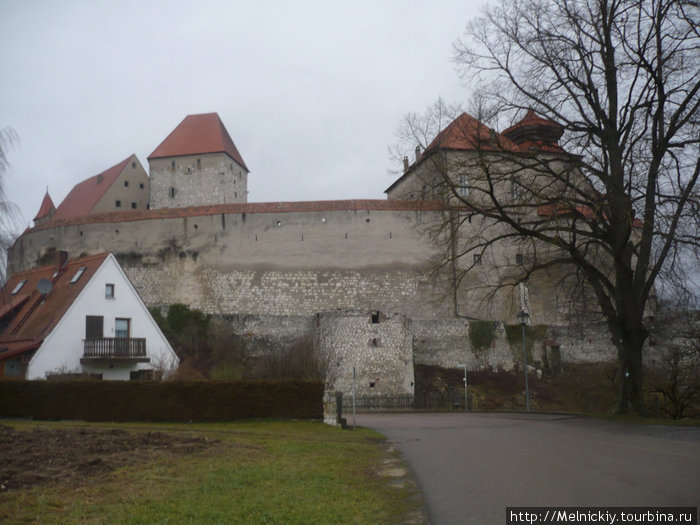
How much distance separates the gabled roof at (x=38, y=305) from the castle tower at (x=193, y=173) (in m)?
25.2

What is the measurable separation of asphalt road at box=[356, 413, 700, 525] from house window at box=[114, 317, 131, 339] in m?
15.1

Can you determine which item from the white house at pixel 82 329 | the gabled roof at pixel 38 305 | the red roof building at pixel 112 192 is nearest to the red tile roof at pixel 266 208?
the red roof building at pixel 112 192

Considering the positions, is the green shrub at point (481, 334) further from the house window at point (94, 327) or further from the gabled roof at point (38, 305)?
the gabled roof at point (38, 305)

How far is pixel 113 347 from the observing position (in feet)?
80.5

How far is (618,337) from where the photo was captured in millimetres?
17297

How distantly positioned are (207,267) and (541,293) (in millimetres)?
21227

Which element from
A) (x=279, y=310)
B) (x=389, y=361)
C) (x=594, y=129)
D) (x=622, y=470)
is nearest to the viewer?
(x=622, y=470)

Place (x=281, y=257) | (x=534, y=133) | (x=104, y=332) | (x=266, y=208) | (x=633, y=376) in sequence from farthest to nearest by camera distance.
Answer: (x=266, y=208) → (x=281, y=257) → (x=104, y=332) → (x=633, y=376) → (x=534, y=133)

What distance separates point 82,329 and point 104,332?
91cm

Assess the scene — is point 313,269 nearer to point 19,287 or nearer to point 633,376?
point 19,287

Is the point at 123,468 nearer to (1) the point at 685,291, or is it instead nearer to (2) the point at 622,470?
(2) the point at 622,470

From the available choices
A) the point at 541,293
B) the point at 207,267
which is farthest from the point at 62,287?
the point at 541,293

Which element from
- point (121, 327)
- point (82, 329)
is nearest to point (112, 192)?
point (121, 327)

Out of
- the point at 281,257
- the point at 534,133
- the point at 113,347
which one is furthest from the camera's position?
the point at 281,257
